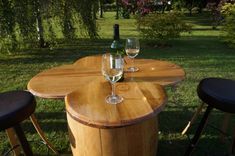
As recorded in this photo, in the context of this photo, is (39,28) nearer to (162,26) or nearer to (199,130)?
(162,26)

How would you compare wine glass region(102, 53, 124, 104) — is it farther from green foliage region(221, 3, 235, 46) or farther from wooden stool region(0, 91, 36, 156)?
green foliage region(221, 3, 235, 46)

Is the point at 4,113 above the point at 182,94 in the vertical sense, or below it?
above

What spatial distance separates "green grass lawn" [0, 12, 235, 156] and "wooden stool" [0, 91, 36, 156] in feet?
2.75

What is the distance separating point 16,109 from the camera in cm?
222

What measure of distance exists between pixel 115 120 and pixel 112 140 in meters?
0.25

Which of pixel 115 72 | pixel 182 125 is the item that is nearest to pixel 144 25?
pixel 182 125

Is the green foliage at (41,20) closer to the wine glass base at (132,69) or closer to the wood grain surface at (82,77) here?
the wood grain surface at (82,77)

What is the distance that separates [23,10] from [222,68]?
441 cm

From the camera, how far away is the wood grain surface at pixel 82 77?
2312 millimetres

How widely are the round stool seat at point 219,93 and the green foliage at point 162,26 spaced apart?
559 centimetres

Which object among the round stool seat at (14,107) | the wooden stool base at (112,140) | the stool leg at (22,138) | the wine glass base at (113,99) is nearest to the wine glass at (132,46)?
the wine glass base at (113,99)

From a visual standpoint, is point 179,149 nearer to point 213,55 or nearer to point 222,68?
point 222,68

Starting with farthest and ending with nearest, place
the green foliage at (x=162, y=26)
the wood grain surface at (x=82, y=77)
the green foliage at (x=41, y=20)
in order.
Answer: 1. the green foliage at (x=162, y=26)
2. the green foliage at (x=41, y=20)
3. the wood grain surface at (x=82, y=77)

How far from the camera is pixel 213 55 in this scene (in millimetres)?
7047
